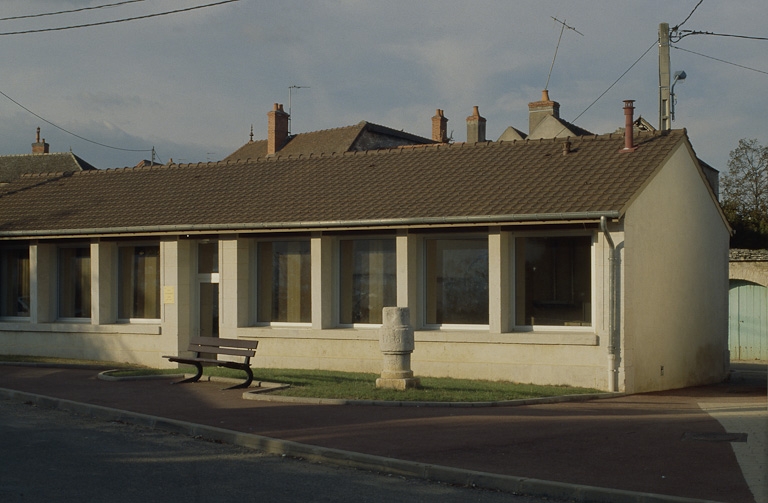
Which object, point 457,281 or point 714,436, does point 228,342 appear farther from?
point 714,436

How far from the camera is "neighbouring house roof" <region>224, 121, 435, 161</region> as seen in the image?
44.2 m

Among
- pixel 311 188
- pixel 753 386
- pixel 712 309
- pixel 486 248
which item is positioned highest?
pixel 311 188

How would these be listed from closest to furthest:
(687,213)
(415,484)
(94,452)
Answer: (415,484) < (94,452) < (687,213)

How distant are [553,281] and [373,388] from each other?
4536 mm

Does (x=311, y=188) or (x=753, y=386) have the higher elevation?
(x=311, y=188)

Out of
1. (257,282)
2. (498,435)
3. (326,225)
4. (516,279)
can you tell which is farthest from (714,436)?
(257,282)

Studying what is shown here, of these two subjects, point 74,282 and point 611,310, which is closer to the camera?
point 611,310

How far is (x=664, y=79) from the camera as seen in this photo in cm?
2530

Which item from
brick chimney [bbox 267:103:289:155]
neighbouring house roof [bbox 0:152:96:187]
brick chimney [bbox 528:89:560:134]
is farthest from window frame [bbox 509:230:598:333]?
neighbouring house roof [bbox 0:152:96:187]

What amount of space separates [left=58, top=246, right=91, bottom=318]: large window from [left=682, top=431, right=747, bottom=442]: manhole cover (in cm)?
1547

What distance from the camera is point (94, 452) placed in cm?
995

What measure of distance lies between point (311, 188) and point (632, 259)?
7335 millimetres

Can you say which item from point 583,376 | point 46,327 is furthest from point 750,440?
point 46,327

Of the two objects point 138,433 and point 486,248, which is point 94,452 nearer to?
point 138,433
